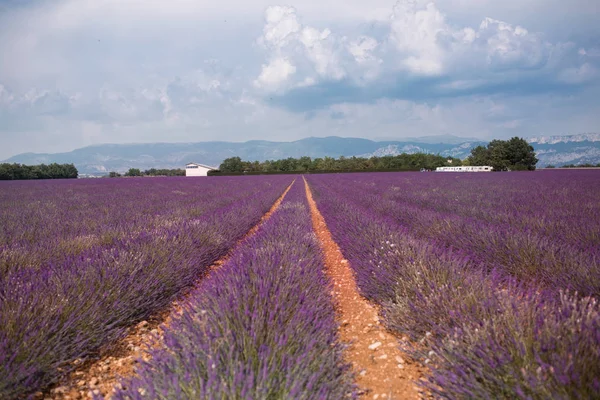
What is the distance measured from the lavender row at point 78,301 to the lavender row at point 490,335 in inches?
87.5

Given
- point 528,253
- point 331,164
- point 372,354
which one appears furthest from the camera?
point 331,164

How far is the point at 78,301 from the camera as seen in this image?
7.87ft

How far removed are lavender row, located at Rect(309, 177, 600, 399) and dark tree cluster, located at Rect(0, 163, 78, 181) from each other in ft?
225

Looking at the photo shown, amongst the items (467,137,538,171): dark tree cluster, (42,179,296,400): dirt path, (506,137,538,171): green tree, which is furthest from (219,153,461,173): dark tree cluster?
(42,179,296,400): dirt path

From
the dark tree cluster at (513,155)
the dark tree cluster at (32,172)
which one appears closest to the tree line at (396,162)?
the dark tree cluster at (513,155)

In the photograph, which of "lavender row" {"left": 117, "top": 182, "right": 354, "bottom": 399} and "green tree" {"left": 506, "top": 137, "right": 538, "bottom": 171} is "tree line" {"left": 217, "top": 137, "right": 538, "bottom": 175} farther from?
"lavender row" {"left": 117, "top": 182, "right": 354, "bottom": 399}

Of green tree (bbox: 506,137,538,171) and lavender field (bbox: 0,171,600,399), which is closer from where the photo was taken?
lavender field (bbox: 0,171,600,399)

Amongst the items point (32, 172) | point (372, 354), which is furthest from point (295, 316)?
point (32, 172)

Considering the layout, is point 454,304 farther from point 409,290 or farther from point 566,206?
point 566,206

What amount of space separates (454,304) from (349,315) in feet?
3.72

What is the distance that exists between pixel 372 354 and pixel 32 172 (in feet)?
232

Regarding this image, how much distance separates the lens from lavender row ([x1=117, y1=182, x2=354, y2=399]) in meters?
1.37

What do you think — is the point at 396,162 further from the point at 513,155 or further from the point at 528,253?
the point at 528,253

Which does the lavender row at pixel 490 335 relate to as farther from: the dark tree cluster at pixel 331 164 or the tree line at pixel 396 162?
the dark tree cluster at pixel 331 164
